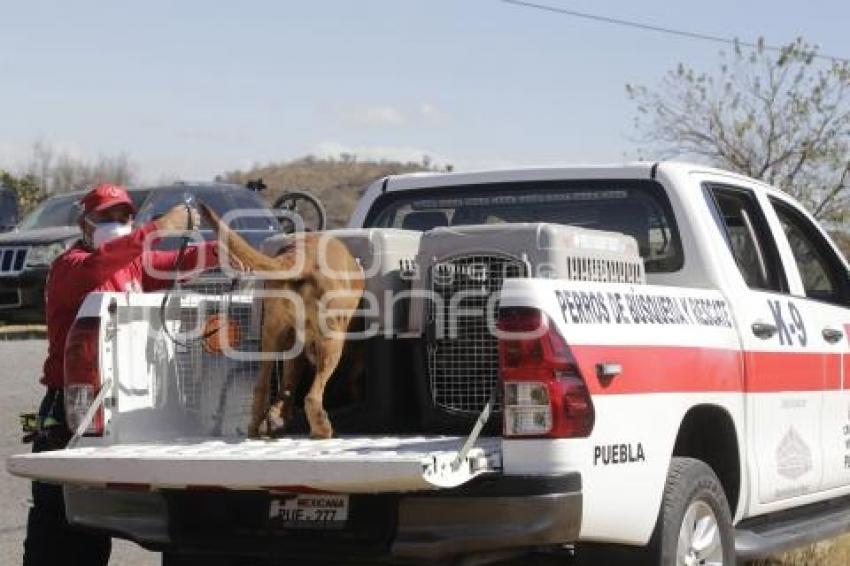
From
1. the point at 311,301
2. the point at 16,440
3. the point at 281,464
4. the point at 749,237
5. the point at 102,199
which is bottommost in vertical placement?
the point at 16,440

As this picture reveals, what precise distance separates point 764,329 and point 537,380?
6.40 feet

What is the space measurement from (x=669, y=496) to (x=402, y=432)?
42.1 inches

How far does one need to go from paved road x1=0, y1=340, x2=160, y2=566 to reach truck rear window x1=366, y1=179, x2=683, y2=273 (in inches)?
92.1

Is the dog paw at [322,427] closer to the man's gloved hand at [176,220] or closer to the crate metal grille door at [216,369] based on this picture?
the crate metal grille door at [216,369]

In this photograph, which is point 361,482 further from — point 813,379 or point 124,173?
point 124,173

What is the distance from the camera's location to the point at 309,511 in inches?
209

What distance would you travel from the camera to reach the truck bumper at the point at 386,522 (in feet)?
15.9

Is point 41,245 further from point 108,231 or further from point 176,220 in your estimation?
point 176,220

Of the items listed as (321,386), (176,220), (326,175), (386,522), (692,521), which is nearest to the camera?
(386,522)

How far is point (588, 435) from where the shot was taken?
4961mm

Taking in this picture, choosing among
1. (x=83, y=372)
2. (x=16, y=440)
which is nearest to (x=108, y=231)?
(x=83, y=372)

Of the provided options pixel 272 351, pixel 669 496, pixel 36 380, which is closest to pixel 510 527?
pixel 669 496

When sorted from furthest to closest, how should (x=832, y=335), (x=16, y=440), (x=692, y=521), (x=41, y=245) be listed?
1. (x=41, y=245)
2. (x=16, y=440)
3. (x=832, y=335)
4. (x=692, y=521)

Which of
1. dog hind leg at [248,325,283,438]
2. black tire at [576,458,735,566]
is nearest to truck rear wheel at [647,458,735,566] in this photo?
black tire at [576,458,735,566]
